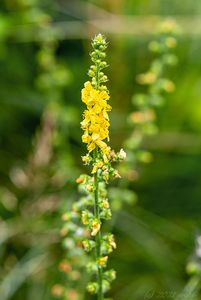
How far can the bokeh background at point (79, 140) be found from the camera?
81.0 inches

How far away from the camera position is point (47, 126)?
7.06 ft

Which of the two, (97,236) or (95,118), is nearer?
(95,118)

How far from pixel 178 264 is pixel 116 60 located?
916 mm

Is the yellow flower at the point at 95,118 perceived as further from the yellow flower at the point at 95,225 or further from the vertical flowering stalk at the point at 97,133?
the yellow flower at the point at 95,225

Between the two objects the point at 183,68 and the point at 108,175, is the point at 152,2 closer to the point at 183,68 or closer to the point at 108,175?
the point at 183,68

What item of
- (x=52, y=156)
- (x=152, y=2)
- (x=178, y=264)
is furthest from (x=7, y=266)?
(x=152, y=2)

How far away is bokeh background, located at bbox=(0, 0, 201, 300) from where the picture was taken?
2.06 meters

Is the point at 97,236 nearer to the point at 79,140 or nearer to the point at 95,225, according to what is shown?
the point at 95,225

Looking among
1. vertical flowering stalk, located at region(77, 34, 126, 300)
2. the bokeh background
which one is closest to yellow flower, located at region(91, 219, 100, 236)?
vertical flowering stalk, located at region(77, 34, 126, 300)

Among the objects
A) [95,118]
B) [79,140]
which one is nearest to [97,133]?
[95,118]

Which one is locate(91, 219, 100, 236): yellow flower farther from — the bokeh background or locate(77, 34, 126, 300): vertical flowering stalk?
the bokeh background

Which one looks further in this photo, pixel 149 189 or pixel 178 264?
pixel 149 189

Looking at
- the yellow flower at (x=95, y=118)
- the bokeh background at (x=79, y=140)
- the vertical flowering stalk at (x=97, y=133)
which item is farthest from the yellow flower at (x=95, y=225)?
the bokeh background at (x=79, y=140)

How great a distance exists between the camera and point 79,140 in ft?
8.10
